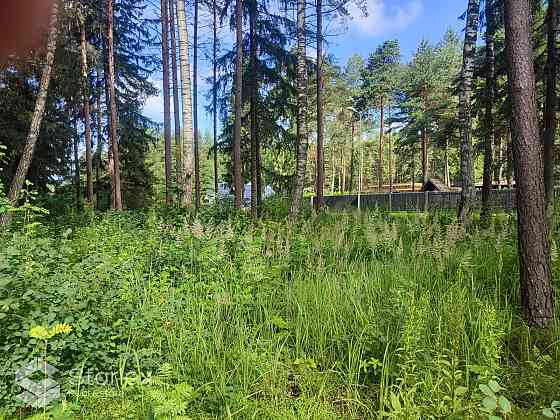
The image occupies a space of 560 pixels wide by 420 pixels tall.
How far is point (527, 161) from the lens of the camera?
9.18 feet

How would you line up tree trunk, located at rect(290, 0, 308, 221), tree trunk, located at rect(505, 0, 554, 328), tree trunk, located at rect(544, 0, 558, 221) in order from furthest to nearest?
1. tree trunk, located at rect(290, 0, 308, 221)
2. tree trunk, located at rect(544, 0, 558, 221)
3. tree trunk, located at rect(505, 0, 554, 328)

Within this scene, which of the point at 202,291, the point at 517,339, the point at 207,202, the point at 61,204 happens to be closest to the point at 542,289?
the point at 517,339

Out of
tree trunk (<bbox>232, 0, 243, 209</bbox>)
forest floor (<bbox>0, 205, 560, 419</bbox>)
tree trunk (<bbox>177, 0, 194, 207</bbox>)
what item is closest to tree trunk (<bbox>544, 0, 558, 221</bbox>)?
forest floor (<bbox>0, 205, 560, 419</bbox>)

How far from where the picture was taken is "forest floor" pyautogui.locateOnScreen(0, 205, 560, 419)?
6.24 ft

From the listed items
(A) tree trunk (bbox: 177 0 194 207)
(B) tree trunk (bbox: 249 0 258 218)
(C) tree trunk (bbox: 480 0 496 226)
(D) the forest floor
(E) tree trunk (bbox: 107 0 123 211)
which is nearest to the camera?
(D) the forest floor

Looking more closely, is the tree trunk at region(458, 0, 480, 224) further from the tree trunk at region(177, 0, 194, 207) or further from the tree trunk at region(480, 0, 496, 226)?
the tree trunk at region(177, 0, 194, 207)

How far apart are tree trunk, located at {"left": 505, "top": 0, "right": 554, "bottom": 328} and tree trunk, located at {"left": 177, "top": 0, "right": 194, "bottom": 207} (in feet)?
21.3

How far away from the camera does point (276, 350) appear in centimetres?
237

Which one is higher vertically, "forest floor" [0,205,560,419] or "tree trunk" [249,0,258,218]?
"tree trunk" [249,0,258,218]

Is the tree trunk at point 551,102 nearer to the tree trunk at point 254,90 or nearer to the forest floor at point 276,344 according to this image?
the forest floor at point 276,344

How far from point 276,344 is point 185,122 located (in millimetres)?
6800

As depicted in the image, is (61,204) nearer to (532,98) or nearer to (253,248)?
(253,248)

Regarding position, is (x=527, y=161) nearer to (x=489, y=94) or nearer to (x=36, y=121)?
(x=489, y=94)

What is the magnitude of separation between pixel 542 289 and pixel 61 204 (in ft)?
42.7
